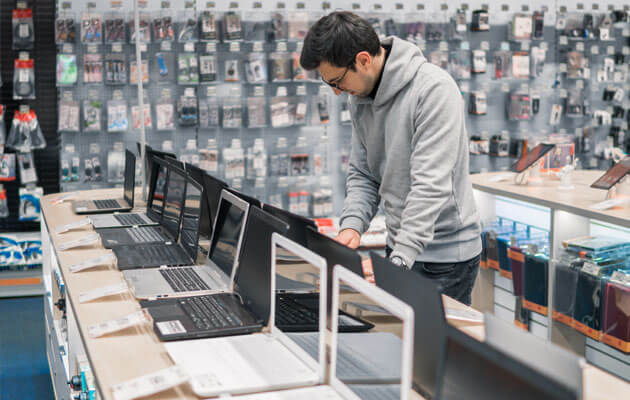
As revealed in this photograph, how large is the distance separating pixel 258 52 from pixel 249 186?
1.13 metres

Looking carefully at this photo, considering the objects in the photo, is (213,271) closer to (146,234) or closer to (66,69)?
(146,234)

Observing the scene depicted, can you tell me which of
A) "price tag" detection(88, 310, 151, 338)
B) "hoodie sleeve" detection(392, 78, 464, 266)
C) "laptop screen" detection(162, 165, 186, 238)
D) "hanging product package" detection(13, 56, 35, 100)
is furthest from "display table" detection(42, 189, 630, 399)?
"hanging product package" detection(13, 56, 35, 100)

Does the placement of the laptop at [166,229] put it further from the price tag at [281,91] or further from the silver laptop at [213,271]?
the price tag at [281,91]

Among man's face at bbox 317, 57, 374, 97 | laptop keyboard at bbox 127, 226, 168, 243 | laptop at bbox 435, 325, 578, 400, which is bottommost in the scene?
laptop keyboard at bbox 127, 226, 168, 243

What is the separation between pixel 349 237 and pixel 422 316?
3.59 ft

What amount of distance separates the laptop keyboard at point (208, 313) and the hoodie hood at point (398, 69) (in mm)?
843

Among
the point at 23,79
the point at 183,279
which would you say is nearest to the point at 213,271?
the point at 183,279

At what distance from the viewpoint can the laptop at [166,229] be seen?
122 inches

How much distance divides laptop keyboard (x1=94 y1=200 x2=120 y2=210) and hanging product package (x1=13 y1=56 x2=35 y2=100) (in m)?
1.76

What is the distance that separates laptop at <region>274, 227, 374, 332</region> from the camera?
1.57 m

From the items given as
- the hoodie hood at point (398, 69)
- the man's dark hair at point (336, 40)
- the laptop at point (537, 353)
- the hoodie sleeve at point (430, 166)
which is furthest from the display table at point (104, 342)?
the man's dark hair at point (336, 40)

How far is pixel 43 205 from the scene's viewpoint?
4.27 m

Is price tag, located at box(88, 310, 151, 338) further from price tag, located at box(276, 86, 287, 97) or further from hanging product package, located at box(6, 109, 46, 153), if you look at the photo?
price tag, located at box(276, 86, 287, 97)

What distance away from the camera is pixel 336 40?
6.68 ft
